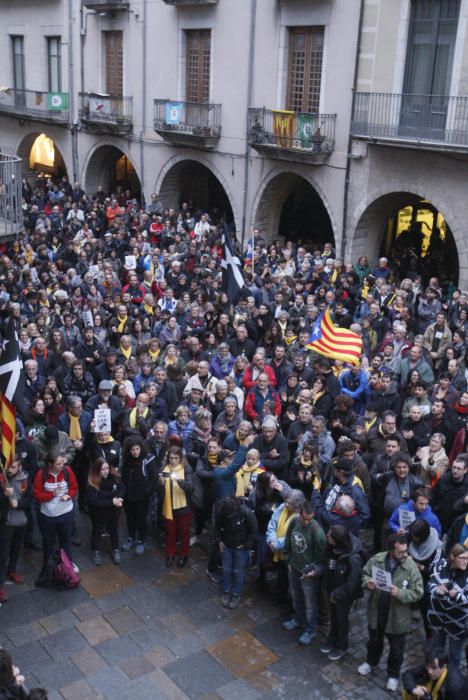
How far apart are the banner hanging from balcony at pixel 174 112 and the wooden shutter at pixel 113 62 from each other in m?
4.01

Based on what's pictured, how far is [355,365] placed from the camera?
1105 cm

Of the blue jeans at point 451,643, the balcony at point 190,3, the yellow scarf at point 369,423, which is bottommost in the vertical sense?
the blue jeans at point 451,643

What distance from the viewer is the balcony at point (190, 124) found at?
23547mm

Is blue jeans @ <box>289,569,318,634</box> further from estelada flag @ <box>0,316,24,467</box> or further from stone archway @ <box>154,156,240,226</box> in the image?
stone archway @ <box>154,156,240,226</box>

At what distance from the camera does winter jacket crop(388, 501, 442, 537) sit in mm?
7512

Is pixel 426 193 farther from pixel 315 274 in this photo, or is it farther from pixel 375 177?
pixel 315 274

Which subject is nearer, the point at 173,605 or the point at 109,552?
the point at 173,605

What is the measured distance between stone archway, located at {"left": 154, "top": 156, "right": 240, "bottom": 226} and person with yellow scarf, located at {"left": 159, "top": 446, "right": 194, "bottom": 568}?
17.9 meters

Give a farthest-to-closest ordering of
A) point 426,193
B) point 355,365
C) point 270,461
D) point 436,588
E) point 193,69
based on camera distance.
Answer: point 193,69
point 426,193
point 355,365
point 270,461
point 436,588

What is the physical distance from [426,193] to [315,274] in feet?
11.9

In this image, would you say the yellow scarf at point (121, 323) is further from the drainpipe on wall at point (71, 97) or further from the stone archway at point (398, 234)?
the drainpipe on wall at point (71, 97)

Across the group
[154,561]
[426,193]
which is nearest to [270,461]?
[154,561]

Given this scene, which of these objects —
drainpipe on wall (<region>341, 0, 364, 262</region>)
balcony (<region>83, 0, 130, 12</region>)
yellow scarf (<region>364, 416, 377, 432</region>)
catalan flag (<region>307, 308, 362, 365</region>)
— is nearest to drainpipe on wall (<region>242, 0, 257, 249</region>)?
drainpipe on wall (<region>341, 0, 364, 262</region>)

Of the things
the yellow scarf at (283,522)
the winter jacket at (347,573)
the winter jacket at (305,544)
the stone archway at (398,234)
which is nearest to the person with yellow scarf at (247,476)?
the yellow scarf at (283,522)
